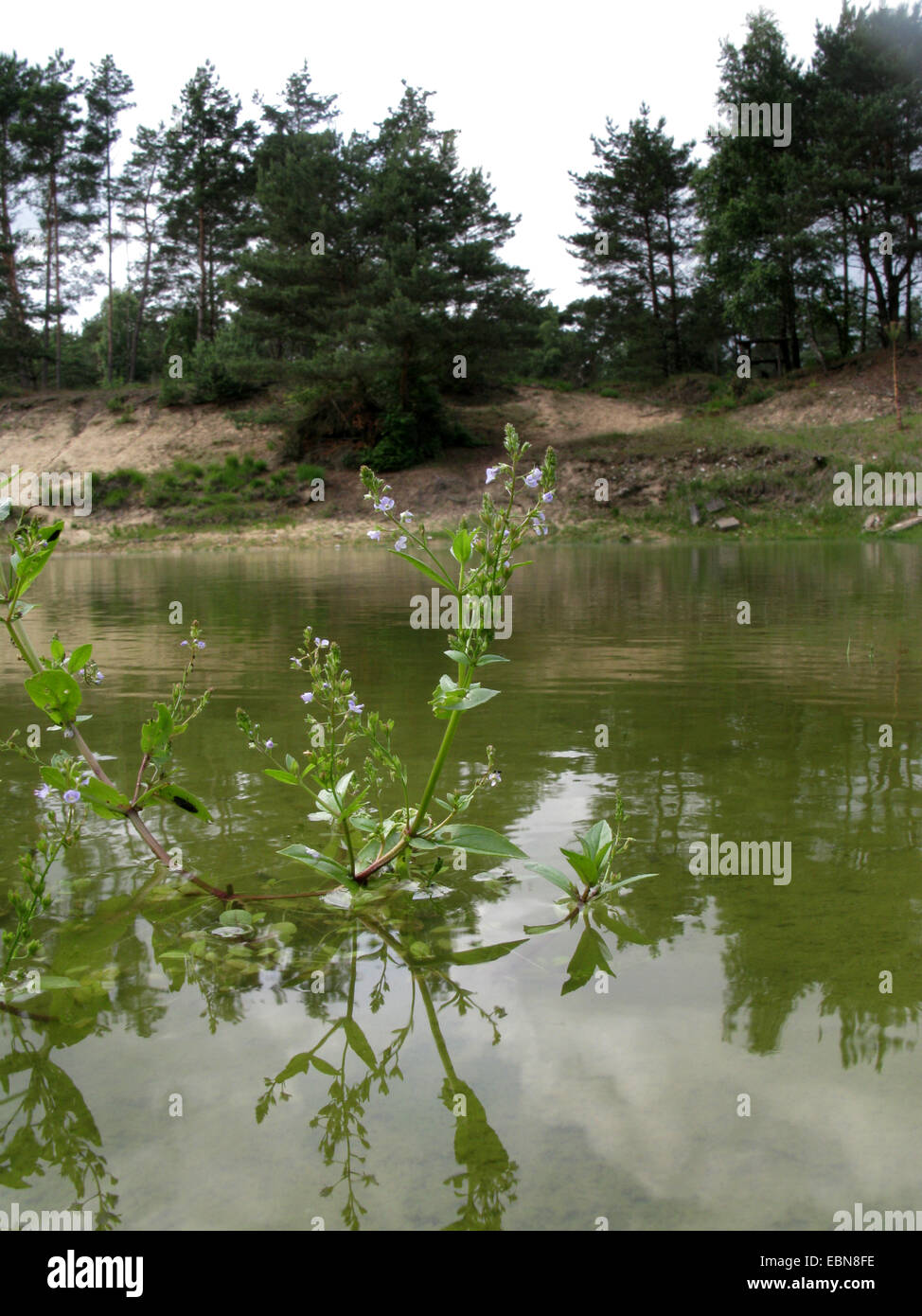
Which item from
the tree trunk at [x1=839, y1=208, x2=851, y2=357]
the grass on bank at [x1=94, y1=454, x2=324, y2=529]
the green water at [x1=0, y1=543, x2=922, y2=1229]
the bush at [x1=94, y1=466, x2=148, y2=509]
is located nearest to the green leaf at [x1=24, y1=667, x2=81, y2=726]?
the green water at [x1=0, y1=543, x2=922, y2=1229]

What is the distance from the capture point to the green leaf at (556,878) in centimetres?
314

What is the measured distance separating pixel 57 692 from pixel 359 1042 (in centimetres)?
146

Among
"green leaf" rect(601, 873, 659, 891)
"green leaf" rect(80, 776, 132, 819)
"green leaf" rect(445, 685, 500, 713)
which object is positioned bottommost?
"green leaf" rect(601, 873, 659, 891)

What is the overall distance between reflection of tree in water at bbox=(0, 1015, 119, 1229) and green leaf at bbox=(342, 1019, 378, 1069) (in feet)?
1.83

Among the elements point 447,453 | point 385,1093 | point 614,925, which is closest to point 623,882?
point 614,925

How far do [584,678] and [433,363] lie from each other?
29365mm

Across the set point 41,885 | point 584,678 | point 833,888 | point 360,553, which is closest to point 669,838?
point 833,888

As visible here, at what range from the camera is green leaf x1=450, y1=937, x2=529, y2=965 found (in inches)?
Answer: 110

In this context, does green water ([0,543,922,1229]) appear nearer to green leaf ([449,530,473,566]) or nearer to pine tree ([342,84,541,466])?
green leaf ([449,530,473,566])

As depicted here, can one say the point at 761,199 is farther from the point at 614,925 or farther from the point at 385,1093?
the point at 385,1093

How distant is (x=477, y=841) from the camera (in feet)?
10.3

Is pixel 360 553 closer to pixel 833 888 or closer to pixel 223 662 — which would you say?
pixel 223 662

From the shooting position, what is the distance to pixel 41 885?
2600 millimetres
